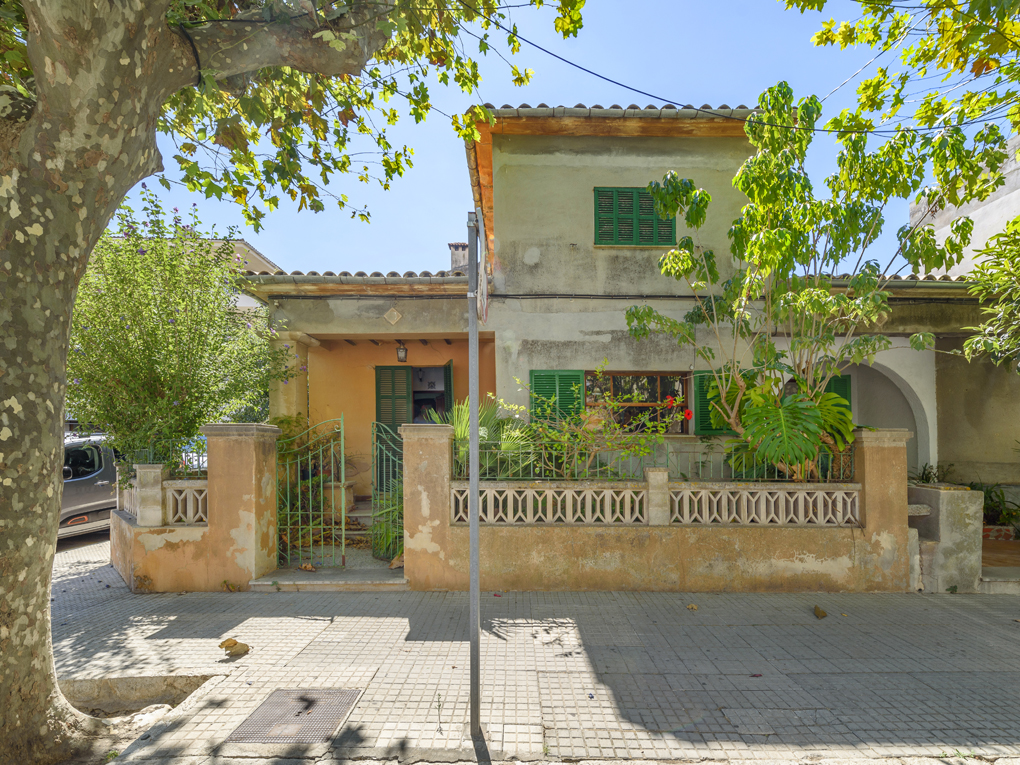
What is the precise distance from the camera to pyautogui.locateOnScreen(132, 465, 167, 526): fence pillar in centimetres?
574

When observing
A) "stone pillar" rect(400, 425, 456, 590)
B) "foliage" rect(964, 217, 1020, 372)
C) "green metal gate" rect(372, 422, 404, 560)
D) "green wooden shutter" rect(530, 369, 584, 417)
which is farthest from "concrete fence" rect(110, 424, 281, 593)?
"foliage" rect(964, 217, 1020, 372)

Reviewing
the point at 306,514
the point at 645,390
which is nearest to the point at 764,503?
the point at 645,390

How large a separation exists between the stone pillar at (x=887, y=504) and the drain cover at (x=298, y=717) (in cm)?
583

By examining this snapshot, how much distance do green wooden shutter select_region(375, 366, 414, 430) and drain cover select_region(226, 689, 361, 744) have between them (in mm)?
6701

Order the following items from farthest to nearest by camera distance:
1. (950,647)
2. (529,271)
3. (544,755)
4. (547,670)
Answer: (529,271), (950,647), (547,670), (544,755)

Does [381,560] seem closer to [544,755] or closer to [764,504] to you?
[544,755]

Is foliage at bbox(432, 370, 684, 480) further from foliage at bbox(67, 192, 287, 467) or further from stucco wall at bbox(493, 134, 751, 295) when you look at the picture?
foliage at bbox(67, 192, 287, 467)

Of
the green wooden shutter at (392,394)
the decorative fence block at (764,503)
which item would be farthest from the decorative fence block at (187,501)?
the decorative fence block at (764,503)

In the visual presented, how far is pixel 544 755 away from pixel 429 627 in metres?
2.00

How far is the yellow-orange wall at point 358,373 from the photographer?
→ 9.98 metres

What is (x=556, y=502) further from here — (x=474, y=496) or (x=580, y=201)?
(x=580, y=201)

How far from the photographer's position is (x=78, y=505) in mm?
8156

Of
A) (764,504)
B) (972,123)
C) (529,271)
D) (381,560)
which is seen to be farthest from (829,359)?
(381,560)

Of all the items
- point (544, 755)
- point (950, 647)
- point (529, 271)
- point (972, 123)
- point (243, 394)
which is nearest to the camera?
point (544, 755)
